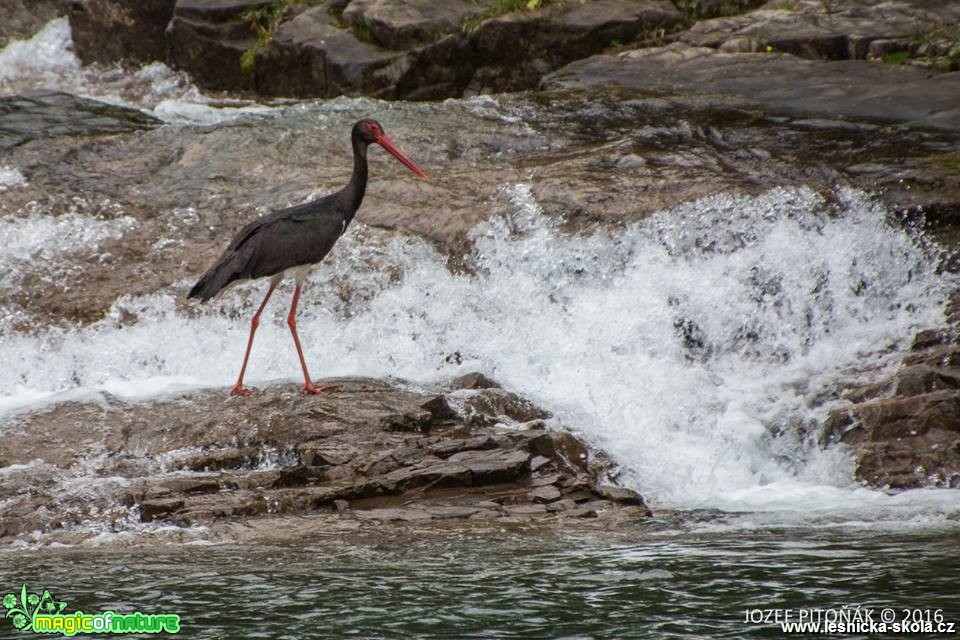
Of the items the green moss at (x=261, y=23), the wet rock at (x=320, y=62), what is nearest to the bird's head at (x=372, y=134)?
the wet rock at (x=320, y=62)

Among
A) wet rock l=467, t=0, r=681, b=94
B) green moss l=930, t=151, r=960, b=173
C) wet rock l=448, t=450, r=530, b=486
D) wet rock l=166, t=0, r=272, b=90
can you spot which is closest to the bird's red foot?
wet rock l=448, t=450, r=530, b=486

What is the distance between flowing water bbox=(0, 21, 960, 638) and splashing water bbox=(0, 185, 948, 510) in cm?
2

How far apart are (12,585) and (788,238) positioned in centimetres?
701

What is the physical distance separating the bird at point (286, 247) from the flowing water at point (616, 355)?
800 millimetres

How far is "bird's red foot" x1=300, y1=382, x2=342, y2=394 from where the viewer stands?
29.0 feet

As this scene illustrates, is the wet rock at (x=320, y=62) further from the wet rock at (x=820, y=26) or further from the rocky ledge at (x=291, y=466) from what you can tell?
the rocky ledge at (x=291, y=466)

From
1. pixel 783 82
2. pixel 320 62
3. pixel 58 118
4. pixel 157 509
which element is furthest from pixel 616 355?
pixel 58 118

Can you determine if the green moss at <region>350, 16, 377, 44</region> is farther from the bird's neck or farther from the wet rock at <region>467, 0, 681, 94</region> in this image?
the bird's neck

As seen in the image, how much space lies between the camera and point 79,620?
17.6ft

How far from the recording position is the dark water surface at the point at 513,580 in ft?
17.3

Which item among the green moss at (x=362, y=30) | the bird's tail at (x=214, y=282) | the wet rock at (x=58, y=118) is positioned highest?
the green moss at (x=362, y=30)

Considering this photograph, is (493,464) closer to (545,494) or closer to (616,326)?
(545,494)

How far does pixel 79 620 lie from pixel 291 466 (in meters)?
2.64

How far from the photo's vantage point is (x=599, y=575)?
6.00m
